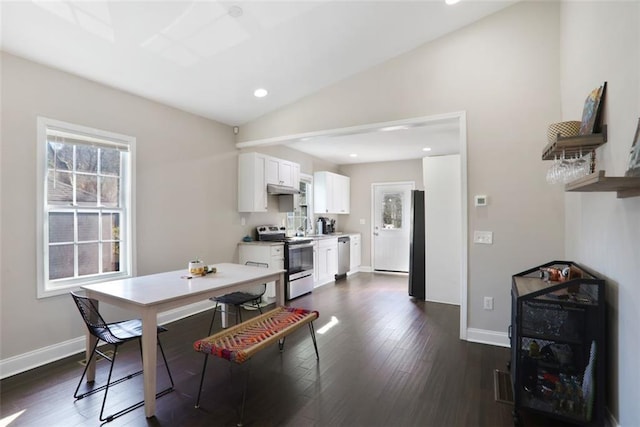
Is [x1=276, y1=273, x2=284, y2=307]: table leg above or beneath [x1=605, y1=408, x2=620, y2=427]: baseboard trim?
above

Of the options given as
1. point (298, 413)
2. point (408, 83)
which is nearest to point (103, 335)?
point (298, 413)

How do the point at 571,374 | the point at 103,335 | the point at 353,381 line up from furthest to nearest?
the point at 353,381, the point at 103,335, the point at 571,374

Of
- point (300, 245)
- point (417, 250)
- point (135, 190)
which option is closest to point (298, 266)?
point (300, 245)

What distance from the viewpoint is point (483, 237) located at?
3254 millimetres

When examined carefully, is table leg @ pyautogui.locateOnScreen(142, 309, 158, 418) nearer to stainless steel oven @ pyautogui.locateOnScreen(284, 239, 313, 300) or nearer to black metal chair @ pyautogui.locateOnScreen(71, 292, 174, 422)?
black metal chair @ pyautogui.locateOnScreen(71, 292, 174, 422)

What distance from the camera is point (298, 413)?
210cm

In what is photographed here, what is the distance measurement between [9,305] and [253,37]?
3.08 m

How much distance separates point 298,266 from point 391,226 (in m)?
3.10

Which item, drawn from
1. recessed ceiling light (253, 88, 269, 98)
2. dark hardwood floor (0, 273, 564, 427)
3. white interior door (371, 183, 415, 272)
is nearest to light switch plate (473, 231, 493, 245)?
dark hardwood floor (0, 273, 564, 427)

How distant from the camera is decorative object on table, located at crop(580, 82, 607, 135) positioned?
6.44 feet

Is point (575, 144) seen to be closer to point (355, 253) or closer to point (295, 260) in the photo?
point (295, 260)

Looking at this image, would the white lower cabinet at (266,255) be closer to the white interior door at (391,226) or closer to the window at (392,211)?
the white interior door at (391,226)

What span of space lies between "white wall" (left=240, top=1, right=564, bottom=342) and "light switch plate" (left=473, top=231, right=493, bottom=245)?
0.05m

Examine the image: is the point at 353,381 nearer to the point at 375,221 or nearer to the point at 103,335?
the point at 103,335
